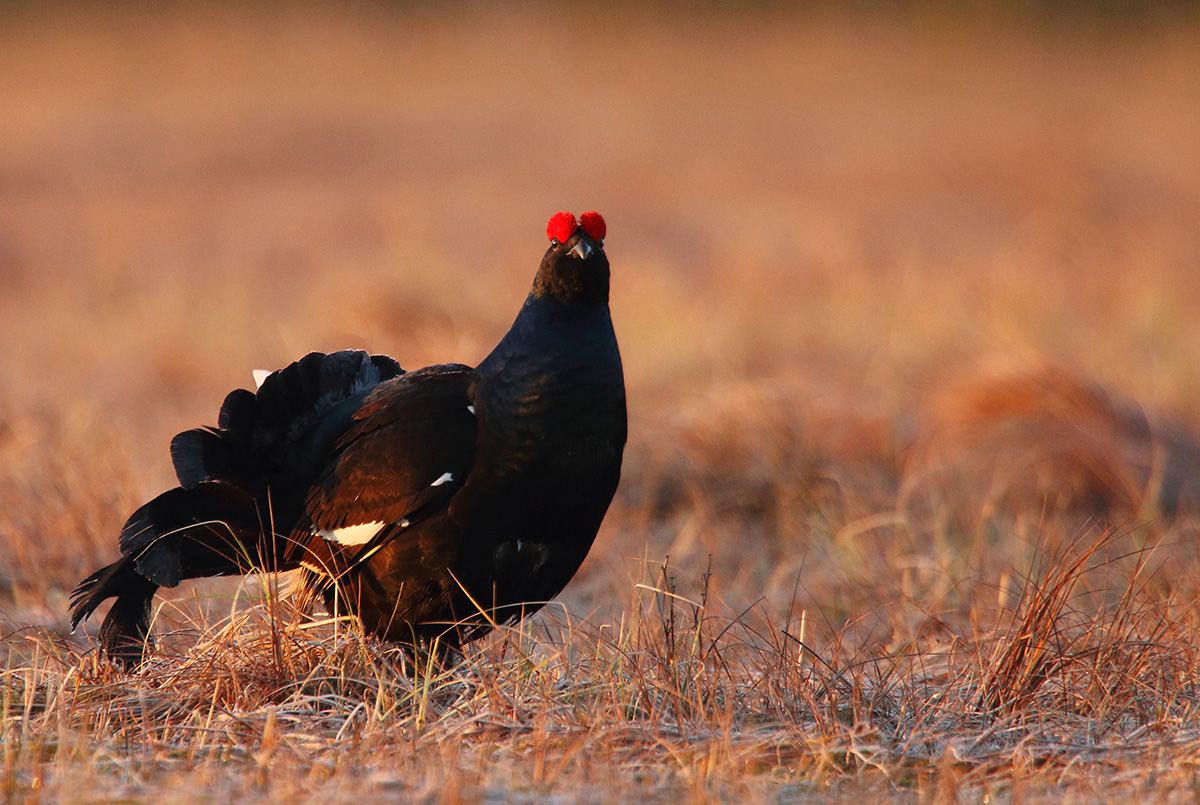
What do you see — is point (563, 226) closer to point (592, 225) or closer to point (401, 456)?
point (592, 225)

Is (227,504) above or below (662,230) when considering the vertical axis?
below

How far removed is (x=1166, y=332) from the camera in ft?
26.8

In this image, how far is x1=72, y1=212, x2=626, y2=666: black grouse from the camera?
3314 millimetres

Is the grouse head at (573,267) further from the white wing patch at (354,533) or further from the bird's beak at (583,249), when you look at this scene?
the white wing patch at (354,533)

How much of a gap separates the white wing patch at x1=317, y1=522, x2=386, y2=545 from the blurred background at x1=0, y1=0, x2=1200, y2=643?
1.31 m

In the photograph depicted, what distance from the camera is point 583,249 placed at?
3359 mm

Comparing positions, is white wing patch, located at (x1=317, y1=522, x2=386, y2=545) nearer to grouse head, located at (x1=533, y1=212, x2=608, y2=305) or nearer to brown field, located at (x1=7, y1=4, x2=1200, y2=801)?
brown field, located at (x1=7, y1=4, x2=1200, y2=801)

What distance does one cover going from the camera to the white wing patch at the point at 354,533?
3459 millimetres

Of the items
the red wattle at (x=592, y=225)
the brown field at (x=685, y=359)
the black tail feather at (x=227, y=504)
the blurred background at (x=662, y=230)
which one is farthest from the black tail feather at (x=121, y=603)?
the red wattle at (x=592, y=225)

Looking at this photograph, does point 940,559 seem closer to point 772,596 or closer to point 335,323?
point 772,596

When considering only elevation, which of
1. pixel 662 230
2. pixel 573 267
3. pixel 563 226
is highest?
pixel 563 226

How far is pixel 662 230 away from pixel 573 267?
10425mm

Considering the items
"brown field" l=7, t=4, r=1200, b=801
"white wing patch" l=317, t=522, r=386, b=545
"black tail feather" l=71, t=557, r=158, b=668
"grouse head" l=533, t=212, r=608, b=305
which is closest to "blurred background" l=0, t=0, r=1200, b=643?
"brown field" l=7, t=4, r=1200, b=801

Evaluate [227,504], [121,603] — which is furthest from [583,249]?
[121,603]
